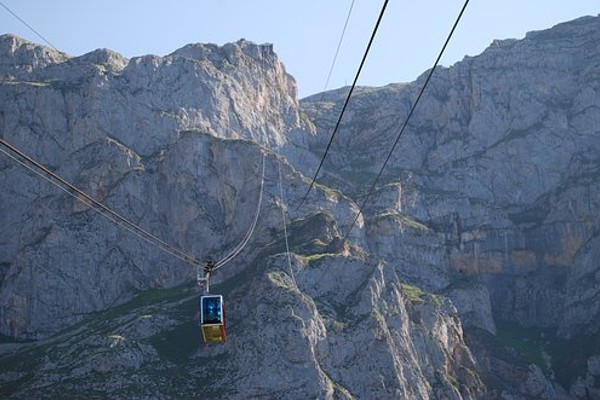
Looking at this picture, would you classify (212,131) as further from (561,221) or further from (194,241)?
(561,221)

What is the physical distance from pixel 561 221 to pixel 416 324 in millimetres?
41169

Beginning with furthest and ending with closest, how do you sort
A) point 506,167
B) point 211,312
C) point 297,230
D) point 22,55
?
point 22,55
point 506,167
point 297,230
point 211,312

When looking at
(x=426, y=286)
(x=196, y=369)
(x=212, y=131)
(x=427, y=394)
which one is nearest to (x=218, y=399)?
(x=196, y=369)

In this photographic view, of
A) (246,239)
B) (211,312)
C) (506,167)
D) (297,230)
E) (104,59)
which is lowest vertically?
(211,312)

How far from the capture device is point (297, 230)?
430 ft

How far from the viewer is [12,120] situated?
147750 millimetres

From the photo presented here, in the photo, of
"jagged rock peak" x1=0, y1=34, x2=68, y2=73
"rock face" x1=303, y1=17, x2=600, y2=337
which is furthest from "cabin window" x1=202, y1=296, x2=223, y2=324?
"jagged rock peak" x1=0, y1=34, x2=68, y2=73

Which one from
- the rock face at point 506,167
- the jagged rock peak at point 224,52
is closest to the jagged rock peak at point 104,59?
the jagged rock peak at point 224,52

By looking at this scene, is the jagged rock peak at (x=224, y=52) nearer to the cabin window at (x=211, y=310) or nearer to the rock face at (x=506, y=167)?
the rock face at (x=506, y=167)

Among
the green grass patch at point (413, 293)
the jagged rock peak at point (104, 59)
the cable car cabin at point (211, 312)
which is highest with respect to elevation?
the jagged rock peak at point (104, 59)

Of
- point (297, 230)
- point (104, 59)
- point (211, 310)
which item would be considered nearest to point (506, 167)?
point (297, 230)

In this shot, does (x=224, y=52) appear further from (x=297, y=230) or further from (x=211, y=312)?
(x=211, y=312)

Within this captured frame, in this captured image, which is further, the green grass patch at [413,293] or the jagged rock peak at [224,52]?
the jagged rock peak at [224,52]

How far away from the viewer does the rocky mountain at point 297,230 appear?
108188mm
